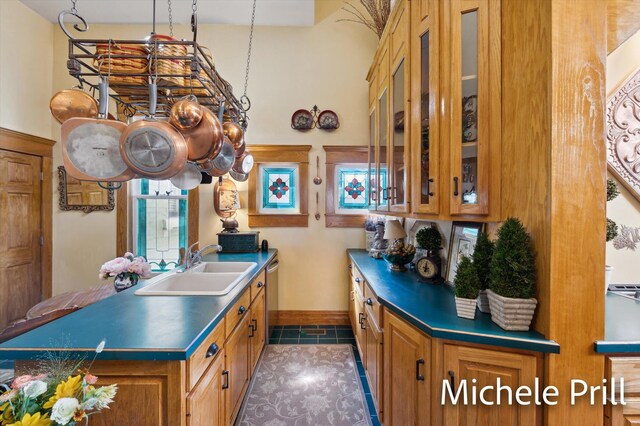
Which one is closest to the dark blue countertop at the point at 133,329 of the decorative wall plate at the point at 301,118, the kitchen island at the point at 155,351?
the kitchen island at the point at 155,351

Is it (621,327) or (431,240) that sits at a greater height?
(431,240)

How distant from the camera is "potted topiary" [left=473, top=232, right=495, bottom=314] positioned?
1269 millimetres

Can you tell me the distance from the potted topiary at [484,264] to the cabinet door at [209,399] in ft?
4.35

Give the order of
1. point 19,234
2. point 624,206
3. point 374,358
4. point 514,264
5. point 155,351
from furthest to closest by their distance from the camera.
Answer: point 19,234, point 374,358, point 624,206, point 514,264, point 155,351

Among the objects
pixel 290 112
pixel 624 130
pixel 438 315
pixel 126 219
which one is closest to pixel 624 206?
A: pixel 624 130

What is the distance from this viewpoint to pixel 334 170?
3.25 meters

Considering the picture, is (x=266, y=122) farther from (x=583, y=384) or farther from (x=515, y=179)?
(x=583, y=384)

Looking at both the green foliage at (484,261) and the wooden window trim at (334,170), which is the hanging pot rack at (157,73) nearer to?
the wooden window trim at (334,170)

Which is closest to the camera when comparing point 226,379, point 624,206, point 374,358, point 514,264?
point 514,264

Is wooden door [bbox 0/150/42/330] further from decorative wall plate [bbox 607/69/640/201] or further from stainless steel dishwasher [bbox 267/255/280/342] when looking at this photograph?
decorative wall plate [bbox 607/69/640/201]

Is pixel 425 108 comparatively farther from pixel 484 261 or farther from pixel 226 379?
pixel 226 379

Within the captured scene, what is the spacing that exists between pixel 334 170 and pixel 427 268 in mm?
1752

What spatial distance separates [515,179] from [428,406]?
1087 millimetres

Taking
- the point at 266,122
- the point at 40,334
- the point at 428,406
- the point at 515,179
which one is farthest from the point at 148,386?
the point at 266,122
